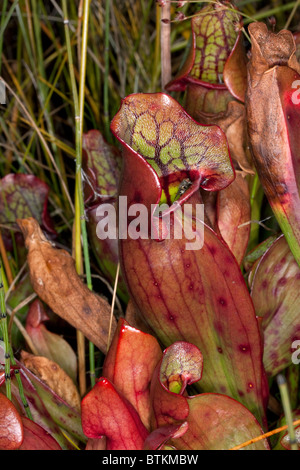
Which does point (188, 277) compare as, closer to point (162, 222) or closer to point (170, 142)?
point (162, 222)

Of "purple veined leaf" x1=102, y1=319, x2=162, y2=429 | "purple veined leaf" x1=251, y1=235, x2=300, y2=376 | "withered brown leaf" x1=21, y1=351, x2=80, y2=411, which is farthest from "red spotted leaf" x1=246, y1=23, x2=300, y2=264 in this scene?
"withered brown leaf" x1=21, y1=351, x2=80, y2=411

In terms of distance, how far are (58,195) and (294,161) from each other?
76 centimetres

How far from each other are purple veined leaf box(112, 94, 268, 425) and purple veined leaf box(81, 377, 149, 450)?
0.16m

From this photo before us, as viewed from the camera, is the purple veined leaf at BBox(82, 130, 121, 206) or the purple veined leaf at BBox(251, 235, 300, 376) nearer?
the purple veined leaf at BBox(251, 235, 300, 376)

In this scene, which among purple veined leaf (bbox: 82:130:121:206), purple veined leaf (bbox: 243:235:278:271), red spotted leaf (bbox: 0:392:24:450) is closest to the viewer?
red spotted leaf (bbox: 0:392:24:450)

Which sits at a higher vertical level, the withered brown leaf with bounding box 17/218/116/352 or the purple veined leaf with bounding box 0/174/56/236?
the purple veined leaf with bounding box 0/174/56/236

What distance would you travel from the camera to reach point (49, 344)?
1.01 m

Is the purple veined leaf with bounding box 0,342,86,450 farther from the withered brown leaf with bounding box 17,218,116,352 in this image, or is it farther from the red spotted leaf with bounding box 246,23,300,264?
the red spotted leaf with bounding box 246,23,300,264

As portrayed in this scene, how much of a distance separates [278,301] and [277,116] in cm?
33

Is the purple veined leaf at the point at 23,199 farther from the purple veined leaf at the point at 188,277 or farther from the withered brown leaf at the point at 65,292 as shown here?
the purple veined leaf at the point at 188,277

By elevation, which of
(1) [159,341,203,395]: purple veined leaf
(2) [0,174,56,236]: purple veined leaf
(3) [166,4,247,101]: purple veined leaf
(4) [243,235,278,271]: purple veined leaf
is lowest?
(1) [159,341,203,395]: purple veined leaf

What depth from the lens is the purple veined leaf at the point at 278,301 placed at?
88 cm

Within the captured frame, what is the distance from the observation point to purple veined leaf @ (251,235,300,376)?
88cm
